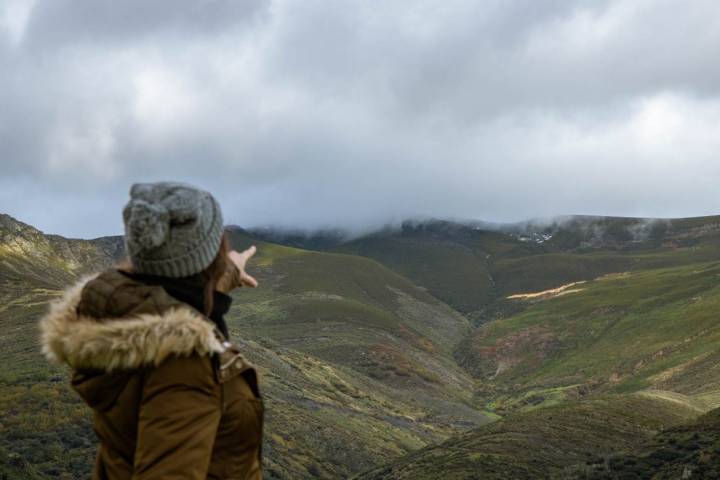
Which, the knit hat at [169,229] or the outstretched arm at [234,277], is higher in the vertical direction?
the knit hat at [169,229]

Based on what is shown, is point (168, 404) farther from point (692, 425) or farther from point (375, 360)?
point (375, 360)

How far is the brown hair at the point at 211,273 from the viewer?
3.12 metres

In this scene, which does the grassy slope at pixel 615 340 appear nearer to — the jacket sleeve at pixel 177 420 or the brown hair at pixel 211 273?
the brown hair at pixel 211 273

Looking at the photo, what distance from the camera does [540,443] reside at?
2561 centimetres

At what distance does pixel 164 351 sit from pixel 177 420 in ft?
0.87

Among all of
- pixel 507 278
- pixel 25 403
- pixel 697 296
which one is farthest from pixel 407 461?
pixel 507 278

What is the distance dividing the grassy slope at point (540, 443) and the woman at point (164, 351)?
63.9 ft

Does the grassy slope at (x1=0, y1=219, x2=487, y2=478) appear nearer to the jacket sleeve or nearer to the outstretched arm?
the outstretched arm

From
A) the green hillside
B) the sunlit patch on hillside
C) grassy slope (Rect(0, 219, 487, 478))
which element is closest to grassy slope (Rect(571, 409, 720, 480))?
the green hillside

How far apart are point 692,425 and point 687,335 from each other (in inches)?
2648

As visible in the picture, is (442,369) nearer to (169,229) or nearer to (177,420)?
(169,229)

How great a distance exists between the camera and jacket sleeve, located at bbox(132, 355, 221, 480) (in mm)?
2621

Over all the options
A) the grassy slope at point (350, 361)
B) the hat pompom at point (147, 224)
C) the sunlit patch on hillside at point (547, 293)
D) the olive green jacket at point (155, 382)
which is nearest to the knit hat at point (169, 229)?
the hat pompom at point (147, 224)

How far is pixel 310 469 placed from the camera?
108ft
